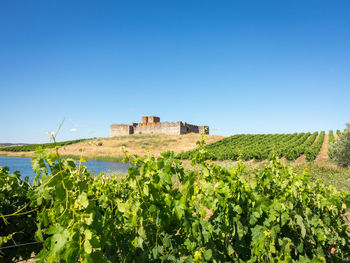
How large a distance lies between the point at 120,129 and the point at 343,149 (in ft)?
173

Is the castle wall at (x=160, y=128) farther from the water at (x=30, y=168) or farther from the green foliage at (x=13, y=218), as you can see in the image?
the green foliage at (x=13, y=218)

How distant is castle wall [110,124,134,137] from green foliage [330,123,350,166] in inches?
1965

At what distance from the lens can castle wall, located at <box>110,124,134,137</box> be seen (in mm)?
60281

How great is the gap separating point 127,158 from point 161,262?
3.00 ft

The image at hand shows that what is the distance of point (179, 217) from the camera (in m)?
1.62

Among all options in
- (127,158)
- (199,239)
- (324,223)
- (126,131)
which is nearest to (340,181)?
(324,223)

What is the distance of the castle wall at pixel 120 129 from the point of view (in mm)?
60281

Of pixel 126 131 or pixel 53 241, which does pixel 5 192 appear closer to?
pixel 53 241

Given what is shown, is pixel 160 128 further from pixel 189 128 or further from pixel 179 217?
pixel 179 217

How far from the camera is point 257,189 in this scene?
2.56m

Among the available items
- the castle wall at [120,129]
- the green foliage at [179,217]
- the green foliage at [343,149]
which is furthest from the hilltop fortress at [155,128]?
the green foliage at [179,217]

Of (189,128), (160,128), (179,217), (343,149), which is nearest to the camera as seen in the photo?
(179,217)

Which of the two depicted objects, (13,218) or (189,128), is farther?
(189,128)

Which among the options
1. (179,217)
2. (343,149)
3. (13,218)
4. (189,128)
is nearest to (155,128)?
(189,128)
